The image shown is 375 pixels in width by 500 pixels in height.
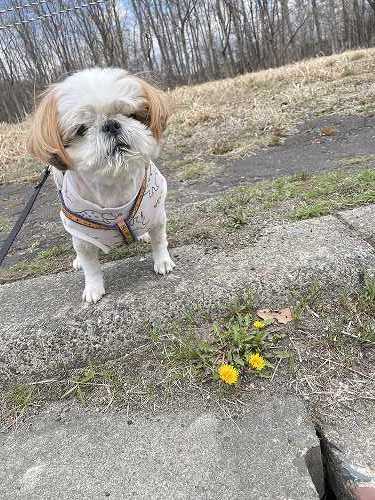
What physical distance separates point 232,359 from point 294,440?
1.34 feet

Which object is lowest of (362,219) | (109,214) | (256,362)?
(256,362)

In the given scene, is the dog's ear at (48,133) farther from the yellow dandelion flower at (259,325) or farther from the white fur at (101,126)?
the yellow dandelion flower at (259,325)

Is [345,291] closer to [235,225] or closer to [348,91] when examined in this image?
[235,225]

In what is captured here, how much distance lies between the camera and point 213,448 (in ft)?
4.95

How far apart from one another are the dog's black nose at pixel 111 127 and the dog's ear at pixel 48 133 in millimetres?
188

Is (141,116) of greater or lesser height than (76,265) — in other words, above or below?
above

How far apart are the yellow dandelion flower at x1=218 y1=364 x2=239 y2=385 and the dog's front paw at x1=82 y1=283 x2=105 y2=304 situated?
0.80 meters

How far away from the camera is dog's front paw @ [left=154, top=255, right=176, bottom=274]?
2.38 metres

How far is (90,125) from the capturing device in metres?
1.80

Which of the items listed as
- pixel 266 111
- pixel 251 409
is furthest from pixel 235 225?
pixel 266 111

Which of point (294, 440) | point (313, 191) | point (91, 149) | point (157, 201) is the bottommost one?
point (294, 440)

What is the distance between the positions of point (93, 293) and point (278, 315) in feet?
3.00

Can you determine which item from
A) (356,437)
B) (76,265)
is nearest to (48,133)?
(76,265)

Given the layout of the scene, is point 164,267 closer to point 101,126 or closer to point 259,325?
point 259,325
